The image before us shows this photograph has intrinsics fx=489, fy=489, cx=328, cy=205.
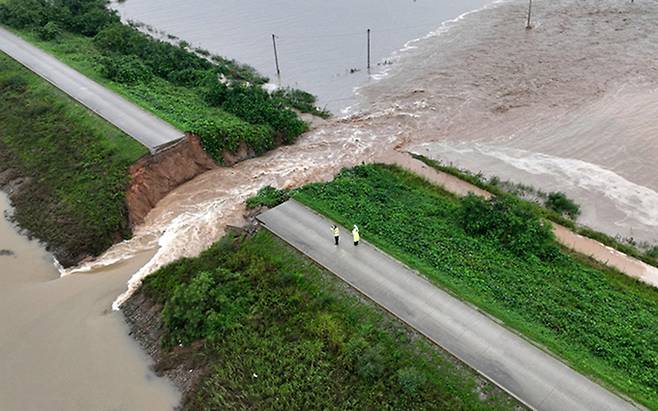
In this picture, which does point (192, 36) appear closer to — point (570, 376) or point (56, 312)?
point (56, 312)

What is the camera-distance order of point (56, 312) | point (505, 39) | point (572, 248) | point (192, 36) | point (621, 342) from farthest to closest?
1. point (192, 36)
2. point (505, 39)
3. point (572, 248)
4. point (56, 312)
5. point (621, 342)

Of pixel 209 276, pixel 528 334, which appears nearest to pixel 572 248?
pixel 528 334

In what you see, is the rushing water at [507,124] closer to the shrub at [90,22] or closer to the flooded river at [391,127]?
the flooded river at [391,127]

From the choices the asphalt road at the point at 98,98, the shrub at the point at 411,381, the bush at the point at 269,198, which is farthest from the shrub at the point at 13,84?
the shrub at the point at 411,381

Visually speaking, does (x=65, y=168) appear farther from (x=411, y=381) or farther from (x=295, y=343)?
(x=411, y=381)

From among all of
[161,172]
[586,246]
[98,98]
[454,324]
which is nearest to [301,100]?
[161,172]

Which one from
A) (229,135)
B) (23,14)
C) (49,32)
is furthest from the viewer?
(23,14)
